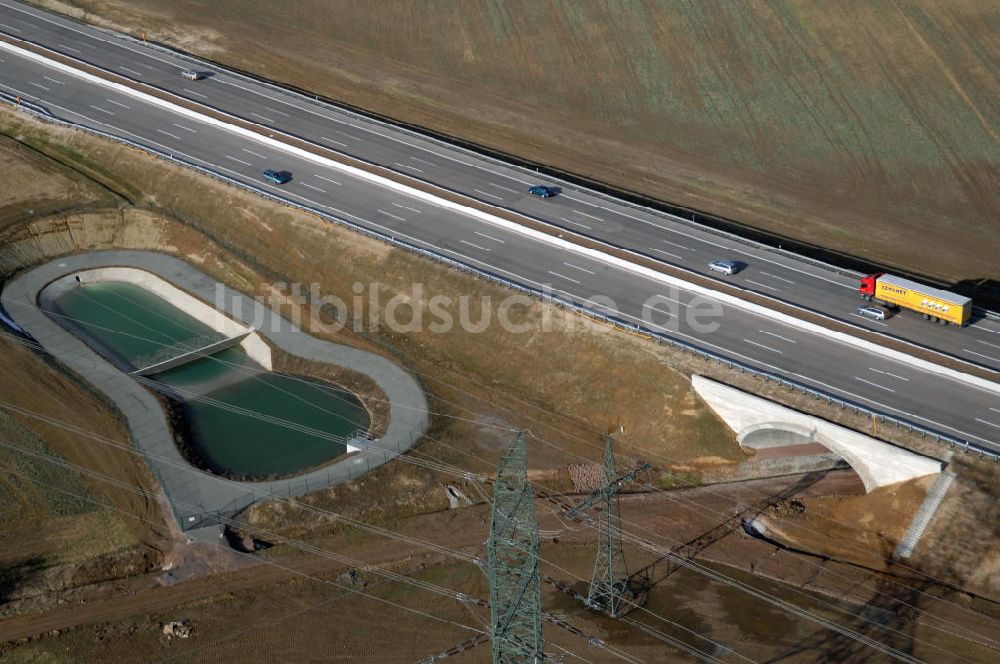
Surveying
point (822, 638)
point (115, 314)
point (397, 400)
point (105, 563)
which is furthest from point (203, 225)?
point (822, 638)

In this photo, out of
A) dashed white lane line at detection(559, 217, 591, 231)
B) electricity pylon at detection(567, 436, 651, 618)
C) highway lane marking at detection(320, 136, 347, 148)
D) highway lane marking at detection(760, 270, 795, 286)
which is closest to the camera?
Result: electricity pylon at detection(567, 436, 651, 618)

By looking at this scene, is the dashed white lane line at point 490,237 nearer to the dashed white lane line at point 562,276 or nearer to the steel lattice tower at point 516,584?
the dashed white lane line at point 562,276

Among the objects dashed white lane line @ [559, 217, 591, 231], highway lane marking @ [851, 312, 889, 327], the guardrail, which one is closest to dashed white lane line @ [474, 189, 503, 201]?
dashed white lane line @ [559, 217, 591, 231]

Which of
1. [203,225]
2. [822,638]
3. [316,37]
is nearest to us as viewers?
[822,638]

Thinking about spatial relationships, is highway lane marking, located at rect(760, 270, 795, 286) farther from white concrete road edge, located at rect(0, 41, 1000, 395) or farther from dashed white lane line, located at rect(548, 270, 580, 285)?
dashed white lane line, located at rect(548, 270, 580, 285)

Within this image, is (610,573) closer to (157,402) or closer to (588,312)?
(588,312)

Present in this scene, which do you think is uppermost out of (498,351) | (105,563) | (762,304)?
(762,304)

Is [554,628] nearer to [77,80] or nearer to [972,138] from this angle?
[972,138]
